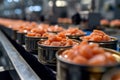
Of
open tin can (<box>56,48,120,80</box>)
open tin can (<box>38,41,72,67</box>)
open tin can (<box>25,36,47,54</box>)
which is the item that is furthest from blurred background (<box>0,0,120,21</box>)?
open tin can (<box>56,48,120,80</box>)

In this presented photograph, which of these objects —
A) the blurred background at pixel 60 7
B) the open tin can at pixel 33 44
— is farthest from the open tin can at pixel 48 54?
the blurred background at pixel 60 7

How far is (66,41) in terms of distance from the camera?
111 cm

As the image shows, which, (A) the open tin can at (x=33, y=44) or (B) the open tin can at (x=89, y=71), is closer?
(B) the open tin can at (x=89, y=71)

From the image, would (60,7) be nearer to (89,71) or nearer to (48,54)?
(48,54)

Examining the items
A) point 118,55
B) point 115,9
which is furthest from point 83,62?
point 115,9

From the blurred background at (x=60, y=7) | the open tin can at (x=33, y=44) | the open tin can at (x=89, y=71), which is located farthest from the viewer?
the blurred background at (x=60, y=7)

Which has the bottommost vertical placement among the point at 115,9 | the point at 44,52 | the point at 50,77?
the point at 50,77

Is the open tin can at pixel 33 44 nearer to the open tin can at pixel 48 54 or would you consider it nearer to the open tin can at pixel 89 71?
the open tin can at pixel 48 54

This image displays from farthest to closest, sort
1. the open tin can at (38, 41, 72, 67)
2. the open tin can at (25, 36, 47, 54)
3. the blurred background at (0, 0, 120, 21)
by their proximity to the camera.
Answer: the blurred background at (0, 0, 120, 21), the open tin can at (25, 36, 47, 54), the open tin can at (38, 41, 72, 67)

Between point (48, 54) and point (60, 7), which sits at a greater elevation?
point (60, 7)

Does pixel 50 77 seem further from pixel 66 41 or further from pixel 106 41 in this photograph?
pixel 106 41

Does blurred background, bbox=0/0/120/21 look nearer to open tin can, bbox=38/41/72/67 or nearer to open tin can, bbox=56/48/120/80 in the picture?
open tin can, bbox=38/41/72/67

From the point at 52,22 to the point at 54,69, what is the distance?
3237 mm

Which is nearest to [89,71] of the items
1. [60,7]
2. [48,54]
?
[48,54]
